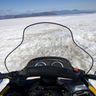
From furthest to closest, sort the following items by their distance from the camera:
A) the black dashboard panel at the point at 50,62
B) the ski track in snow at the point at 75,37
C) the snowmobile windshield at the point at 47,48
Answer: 1. the ski track in snow at the point at 75,37
2. the snowmobile windshield at the point at 47,48
3. the black dashboard panel at the point at 50,62

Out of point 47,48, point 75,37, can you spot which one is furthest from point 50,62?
point 75,37

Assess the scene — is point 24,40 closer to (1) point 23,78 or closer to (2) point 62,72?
(1) point 23,78

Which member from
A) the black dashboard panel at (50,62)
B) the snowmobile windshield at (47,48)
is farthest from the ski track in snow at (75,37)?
the black dashboard panel at (50,62)

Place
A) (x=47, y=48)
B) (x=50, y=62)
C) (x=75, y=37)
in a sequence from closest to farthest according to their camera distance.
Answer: (x=50, y=62)
(x=47, y=48)
(x=75, y=37)

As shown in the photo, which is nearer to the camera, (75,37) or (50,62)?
(50,62)

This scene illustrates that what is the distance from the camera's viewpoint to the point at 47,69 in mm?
1747

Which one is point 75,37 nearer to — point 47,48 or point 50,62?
point 47,48

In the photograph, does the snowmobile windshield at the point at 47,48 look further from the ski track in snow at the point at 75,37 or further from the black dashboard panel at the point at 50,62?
the ski track in snow at the point at 75,37

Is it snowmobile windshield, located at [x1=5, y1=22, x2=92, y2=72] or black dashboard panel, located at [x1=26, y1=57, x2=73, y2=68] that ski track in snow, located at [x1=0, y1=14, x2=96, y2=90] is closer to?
snowmobile windshield, located at [x1=5, y1=22, x2=92, y2=72]

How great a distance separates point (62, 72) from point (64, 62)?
719 mm

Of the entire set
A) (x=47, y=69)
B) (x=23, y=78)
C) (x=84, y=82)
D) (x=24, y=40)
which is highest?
(x=24, y=40)

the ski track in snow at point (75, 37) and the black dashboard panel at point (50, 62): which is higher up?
the black dashboard panel at point (50, 62)

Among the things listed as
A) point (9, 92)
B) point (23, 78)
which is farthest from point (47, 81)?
point (9, 92)

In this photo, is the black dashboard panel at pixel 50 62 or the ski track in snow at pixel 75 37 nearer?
the black dashboard panel at pixel 50 62
